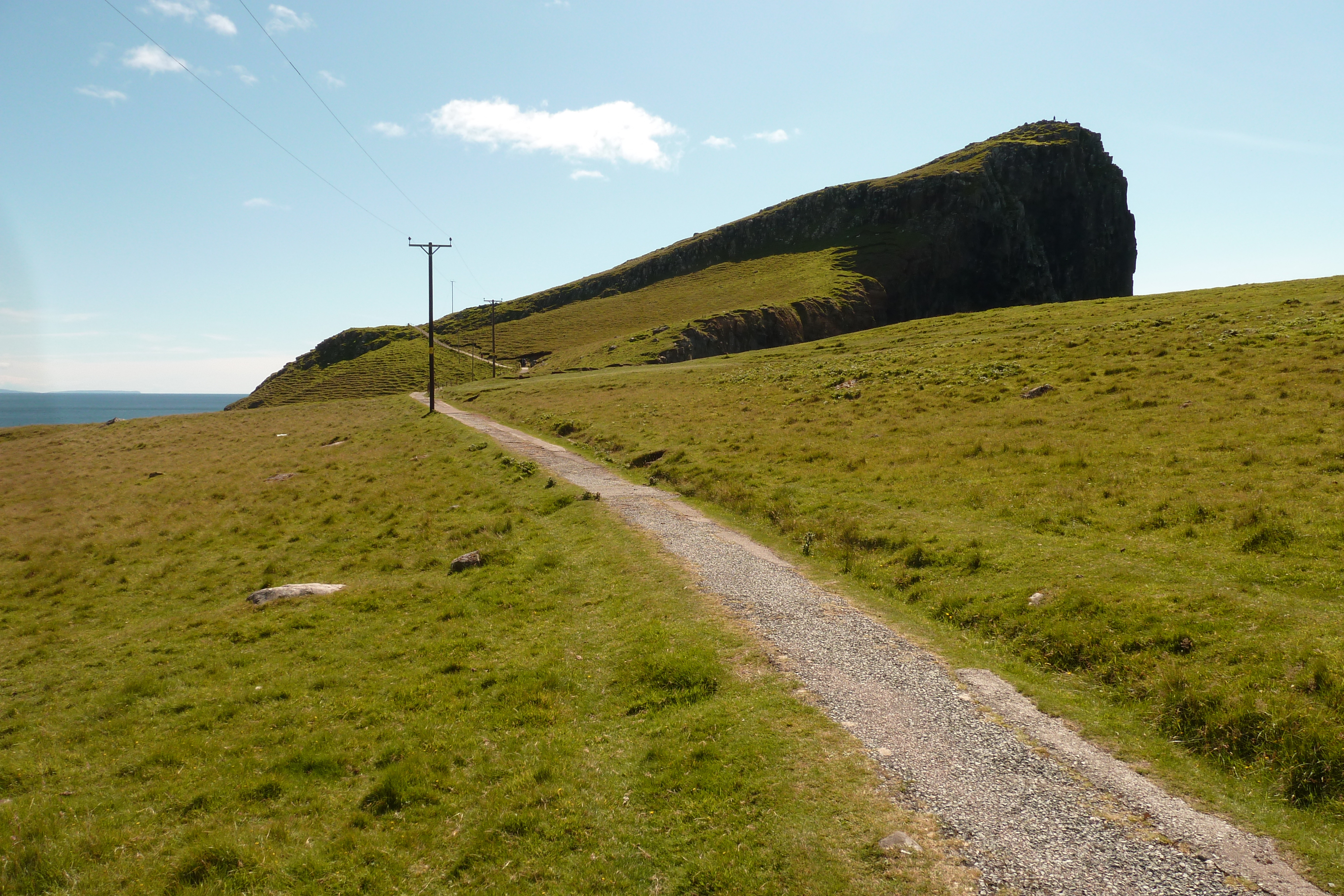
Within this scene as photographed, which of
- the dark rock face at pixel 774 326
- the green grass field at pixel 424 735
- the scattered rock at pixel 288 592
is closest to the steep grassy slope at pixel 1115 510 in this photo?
the green grass field at pixel 424 735

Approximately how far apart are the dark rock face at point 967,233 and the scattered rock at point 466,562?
129 m

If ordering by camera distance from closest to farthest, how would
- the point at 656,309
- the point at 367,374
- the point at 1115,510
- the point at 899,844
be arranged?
the point at 899,844
the point at 1115,510
the point at 367,374
the point at 656,309

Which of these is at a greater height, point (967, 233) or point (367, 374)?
point (967, 233)

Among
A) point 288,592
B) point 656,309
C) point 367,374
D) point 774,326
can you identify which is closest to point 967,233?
point 774,326

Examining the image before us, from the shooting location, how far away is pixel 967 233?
159 meters

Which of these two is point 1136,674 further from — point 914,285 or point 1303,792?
point 914,285

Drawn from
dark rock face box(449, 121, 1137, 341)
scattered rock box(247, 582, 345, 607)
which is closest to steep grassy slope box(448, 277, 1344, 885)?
scattered rock box(247, 582, 345, 607)

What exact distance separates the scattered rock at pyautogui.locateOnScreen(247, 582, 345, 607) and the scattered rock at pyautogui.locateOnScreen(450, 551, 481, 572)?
3.23 meters

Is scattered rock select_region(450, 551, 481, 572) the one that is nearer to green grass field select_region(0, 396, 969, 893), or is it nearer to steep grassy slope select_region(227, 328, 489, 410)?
green grass field select_region(0, 396, 969, 893)

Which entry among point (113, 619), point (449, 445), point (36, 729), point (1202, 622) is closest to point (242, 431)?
point (449, 445)

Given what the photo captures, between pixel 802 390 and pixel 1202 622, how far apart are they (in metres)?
36.9

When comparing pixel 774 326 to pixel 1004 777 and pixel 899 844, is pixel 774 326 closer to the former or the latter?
pixel 1004 777

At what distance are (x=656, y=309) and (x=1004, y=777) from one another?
144489 millimetres

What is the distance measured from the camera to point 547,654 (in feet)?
47.5
